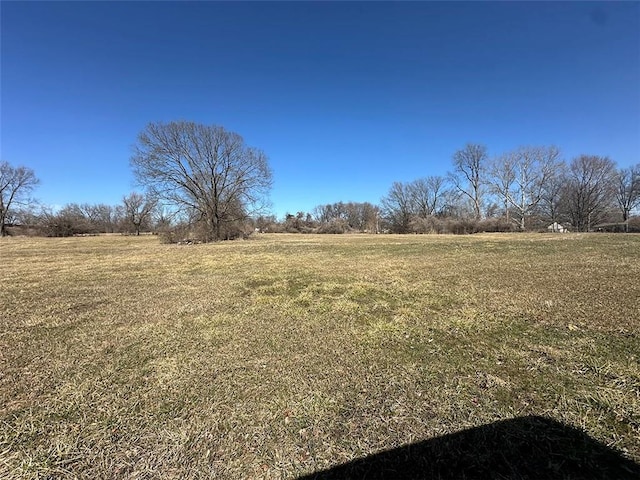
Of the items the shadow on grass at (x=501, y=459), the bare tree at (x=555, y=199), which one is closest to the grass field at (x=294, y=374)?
the shadow on grass at (x=501, y=459)

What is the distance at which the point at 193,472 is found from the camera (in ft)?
5.99

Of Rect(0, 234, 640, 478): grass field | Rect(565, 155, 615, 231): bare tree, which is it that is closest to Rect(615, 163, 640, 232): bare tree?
Rect(565, 155, 615, 231): bare tree

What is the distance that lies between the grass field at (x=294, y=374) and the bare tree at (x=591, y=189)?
2189 inches

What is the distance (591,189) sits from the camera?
4684cm

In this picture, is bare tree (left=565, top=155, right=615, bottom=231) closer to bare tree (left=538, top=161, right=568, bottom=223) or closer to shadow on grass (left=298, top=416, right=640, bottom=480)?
bare tree (left=538, top=161, right=568, bottom=223)

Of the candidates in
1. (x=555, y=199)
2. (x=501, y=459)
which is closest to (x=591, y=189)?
(x=555, y=199)

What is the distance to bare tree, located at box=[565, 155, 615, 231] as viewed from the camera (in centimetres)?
4641

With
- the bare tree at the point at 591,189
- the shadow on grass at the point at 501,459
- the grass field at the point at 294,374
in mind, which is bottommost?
the shadow on grass at the point at 501,459

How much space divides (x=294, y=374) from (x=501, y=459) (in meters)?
1.74

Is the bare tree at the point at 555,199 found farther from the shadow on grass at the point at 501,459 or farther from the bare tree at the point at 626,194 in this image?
the shadow on grass at the point at 501,459

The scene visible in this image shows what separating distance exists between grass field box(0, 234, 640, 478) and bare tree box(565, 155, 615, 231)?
55.6 m

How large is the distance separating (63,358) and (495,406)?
438cm

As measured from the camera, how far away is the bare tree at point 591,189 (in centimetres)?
4641

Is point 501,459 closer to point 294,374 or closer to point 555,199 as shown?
point 294,374
